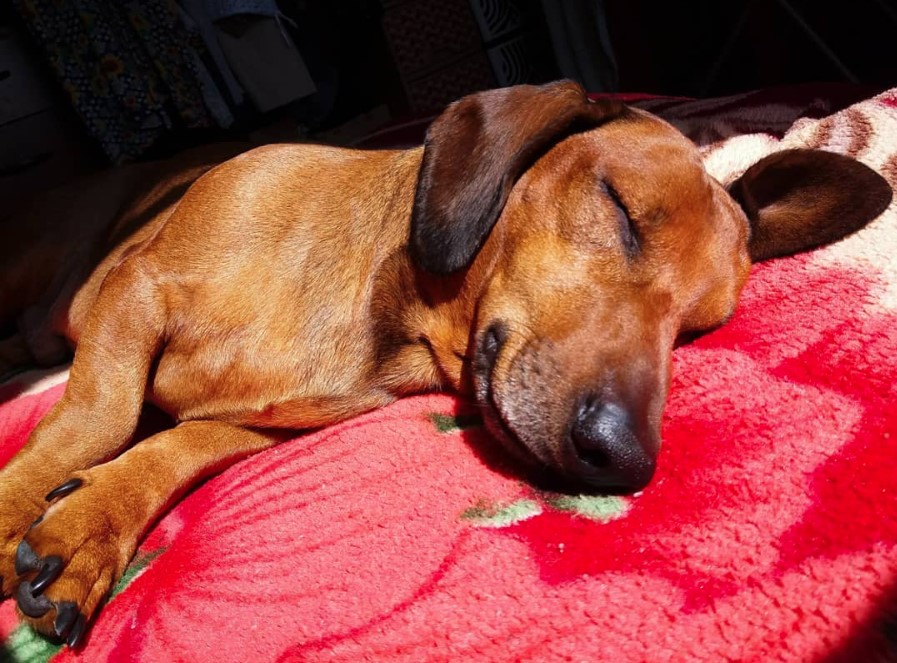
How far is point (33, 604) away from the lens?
181 centimetres

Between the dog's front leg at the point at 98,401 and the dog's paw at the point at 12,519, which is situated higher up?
the dog's front leg at the point at 98,401

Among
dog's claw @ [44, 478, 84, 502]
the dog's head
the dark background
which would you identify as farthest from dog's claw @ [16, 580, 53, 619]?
the dark background

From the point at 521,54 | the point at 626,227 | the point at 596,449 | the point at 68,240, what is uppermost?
the point at 68,240

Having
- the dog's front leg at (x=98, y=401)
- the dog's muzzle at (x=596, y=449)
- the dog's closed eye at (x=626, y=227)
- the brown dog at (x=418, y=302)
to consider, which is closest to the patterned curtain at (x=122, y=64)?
the brown dog at (x=418, y=302)

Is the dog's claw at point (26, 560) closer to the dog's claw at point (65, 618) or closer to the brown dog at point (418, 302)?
the brown dog at point (418, 302)

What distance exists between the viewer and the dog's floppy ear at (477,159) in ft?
6.99

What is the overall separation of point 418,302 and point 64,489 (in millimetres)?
1123

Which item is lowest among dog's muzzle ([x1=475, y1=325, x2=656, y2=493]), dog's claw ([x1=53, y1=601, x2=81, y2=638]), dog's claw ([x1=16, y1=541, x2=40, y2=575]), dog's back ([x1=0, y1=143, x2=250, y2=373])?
dog's muzzle ([x1=475, y1=325, x2=656, y2=493])

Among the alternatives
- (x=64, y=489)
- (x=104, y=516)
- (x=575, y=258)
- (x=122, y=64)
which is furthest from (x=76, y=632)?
(x=122, y=64)

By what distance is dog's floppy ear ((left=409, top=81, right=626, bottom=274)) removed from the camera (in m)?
2.13

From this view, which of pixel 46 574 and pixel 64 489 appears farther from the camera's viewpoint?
pixel 64 489

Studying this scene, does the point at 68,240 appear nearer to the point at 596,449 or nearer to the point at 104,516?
the point at 104,516

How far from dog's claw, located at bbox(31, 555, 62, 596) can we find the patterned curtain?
4379mm

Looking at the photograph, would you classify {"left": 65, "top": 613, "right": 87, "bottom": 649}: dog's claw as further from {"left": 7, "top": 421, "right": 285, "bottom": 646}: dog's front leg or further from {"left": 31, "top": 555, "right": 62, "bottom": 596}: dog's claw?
{"left": 31, "top": 555, "right": 62, "bottom": 596}: dog's claw
